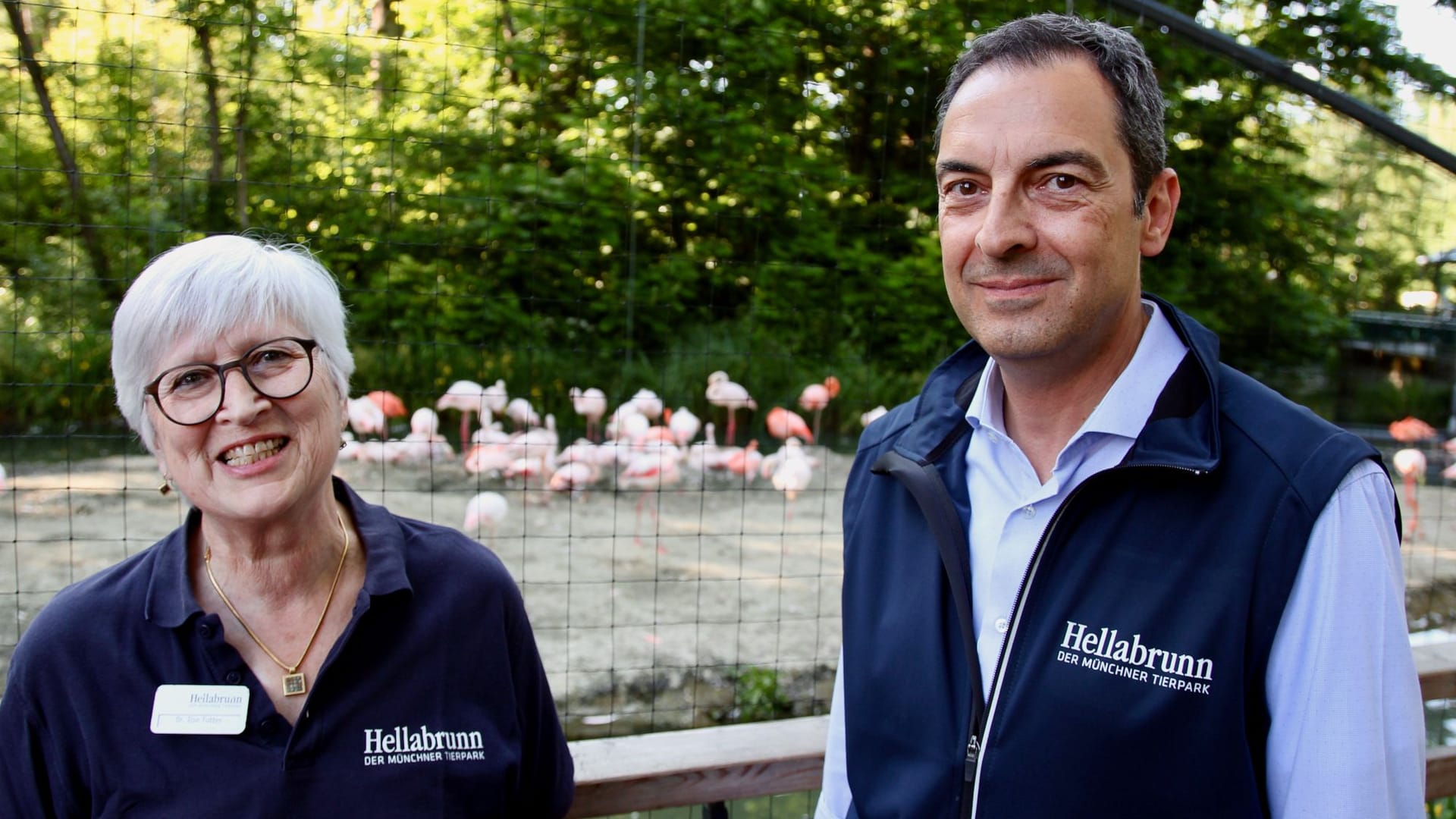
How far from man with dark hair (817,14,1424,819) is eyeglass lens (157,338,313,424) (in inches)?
33.4

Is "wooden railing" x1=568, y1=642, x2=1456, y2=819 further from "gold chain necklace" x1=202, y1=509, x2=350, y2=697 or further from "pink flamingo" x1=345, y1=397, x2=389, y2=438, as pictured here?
"pink flamingo" x1=345, y1=397, x2=389, y2=438

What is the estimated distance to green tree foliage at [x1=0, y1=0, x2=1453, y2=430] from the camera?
19.6ft

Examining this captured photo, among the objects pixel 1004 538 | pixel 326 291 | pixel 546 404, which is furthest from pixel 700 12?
pixel 1004 538

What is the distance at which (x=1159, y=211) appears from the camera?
1.36 metres

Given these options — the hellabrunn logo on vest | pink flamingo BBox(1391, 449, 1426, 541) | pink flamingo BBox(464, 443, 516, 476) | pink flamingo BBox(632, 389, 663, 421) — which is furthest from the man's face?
pink flamingo BBox(1391, 449, 1426, 541)

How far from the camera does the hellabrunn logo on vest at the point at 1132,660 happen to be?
1141mm

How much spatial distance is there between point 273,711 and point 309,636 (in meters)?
0.13

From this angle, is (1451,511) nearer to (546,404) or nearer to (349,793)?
(546,404)

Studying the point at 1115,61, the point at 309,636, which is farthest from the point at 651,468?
the point at 1115,61

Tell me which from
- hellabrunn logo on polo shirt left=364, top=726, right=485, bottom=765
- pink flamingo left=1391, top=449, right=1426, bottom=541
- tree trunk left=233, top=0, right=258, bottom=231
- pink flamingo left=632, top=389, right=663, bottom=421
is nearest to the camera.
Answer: hellabrunn logo on polo shirt left=364, top=726, right=485, bottom=765

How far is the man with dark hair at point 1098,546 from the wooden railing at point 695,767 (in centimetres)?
43

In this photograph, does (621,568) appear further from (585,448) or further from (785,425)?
(785,425)

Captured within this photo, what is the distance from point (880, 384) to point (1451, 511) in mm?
3890

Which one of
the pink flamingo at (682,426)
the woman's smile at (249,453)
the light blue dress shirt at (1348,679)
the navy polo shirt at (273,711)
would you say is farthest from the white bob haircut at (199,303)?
the pink flamingo at (682,426)
